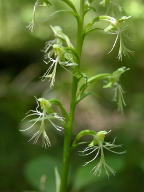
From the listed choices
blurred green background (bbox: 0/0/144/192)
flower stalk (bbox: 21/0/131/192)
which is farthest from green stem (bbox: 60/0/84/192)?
blurred green background (bbox: 0/0/144/192)

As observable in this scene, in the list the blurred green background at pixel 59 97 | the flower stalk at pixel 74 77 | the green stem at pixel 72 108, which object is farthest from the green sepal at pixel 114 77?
the blurred green background at pixel 59 97

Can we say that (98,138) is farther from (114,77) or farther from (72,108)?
(114,77)

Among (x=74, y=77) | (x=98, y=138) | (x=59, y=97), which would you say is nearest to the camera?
(x=74, y=77)

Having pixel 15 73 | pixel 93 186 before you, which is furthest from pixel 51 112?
pixel 15 73

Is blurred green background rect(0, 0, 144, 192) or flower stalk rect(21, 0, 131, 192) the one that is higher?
flower stalk rect(21, 0, 131, 192)

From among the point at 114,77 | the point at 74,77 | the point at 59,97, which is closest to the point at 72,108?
the point at 74,77

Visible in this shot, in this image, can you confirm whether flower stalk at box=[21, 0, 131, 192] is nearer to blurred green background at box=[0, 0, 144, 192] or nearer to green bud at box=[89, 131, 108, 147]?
green bud at box=[89, 131, 108, 147]

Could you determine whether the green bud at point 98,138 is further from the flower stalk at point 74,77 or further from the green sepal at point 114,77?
the green sepal at point 114,77

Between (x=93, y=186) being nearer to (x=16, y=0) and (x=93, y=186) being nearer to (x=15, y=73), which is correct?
(x=15, y=73)

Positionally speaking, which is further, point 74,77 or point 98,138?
point 98,138
